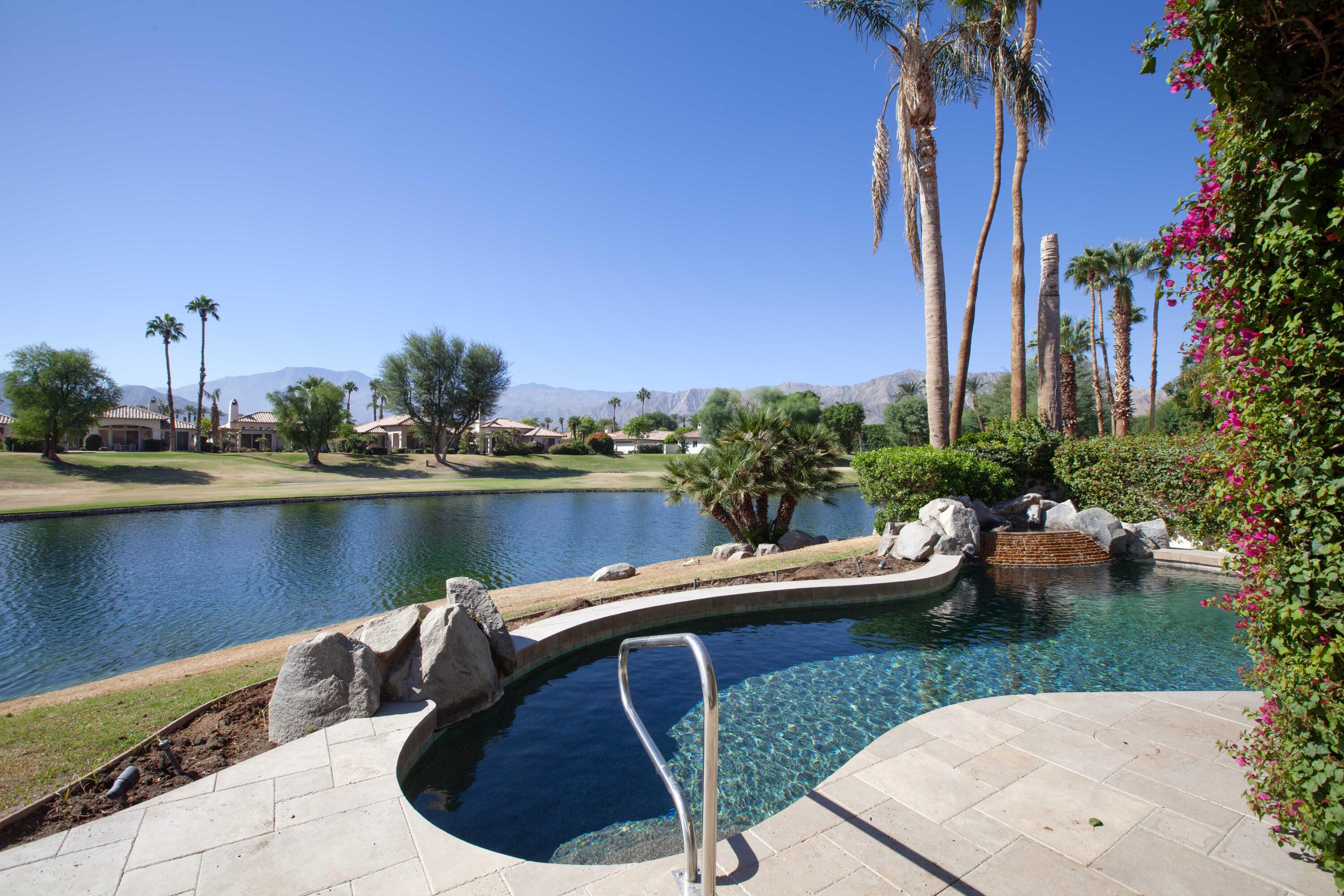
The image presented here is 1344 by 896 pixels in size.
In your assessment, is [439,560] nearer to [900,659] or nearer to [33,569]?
[33,569]

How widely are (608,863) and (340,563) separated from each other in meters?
15.1

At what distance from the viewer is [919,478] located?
46.8ft

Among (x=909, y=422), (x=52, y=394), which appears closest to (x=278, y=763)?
(x=52, y=394)

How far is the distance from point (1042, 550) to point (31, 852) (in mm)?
14408

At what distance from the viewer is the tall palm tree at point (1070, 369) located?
21047 mm

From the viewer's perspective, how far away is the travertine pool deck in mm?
3012

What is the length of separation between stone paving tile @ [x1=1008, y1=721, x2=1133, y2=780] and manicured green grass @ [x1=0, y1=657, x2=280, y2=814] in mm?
6574

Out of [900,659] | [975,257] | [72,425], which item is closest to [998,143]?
[975,257]

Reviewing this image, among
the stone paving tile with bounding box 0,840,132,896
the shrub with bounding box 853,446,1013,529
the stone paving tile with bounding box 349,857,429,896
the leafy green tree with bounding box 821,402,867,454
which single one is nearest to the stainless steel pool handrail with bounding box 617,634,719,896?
the stone paving tile with bounding box 349,857,429,896

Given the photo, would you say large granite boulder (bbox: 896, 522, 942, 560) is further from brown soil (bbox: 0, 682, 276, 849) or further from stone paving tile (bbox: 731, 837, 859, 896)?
brown soil (bbox: 0, 682, 276, 849)

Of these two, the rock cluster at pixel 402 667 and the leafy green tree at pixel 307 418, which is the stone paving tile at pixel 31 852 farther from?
the leafy green tree at pixel 307 418

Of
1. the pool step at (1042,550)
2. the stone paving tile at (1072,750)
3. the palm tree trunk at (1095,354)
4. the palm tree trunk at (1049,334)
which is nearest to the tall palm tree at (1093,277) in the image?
the palm tree trunk at (1095,354)

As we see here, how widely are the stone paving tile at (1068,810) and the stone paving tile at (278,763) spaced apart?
445cm

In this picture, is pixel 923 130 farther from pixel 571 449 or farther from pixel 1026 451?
pixel 571 449
